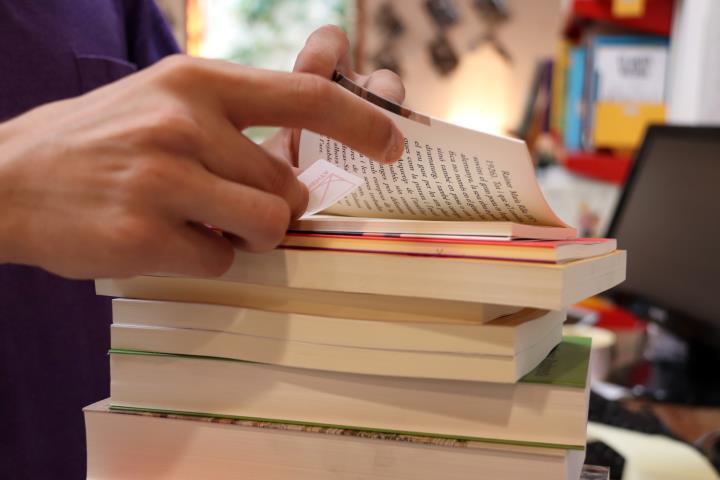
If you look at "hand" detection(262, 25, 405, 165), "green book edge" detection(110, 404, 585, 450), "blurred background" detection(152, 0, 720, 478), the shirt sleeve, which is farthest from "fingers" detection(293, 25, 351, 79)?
the shirt sleeve

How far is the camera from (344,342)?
434 millimetres

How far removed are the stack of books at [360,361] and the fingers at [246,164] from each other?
0.03 metres

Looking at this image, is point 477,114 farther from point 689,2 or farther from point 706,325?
point 706,325

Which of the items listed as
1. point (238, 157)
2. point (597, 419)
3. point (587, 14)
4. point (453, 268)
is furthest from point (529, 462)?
point (587, 14)

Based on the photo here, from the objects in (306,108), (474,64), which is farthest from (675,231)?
(474,64)

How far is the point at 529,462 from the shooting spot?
1.38ft

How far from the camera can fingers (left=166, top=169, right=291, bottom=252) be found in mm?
374

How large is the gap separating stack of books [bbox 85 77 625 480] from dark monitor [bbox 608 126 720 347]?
0.96 meters

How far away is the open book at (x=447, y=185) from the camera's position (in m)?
0.43

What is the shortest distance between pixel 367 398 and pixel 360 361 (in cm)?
3

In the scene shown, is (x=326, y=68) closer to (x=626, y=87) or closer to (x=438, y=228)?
(x=438, y=228)

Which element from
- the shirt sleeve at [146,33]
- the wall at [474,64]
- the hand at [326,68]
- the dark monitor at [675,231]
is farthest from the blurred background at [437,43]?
the hand at [326,68]

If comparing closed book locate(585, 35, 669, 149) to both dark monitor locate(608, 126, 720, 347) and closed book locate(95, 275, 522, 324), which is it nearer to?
dark monitor locate(608, 126, 720, 347)

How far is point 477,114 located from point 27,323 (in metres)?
4.79
